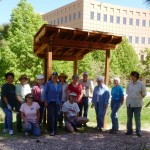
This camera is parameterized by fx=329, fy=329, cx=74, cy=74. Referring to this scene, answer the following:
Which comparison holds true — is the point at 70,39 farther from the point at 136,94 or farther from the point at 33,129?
the point at 33,129

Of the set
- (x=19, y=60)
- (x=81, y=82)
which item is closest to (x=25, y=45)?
(x=19, y=60)

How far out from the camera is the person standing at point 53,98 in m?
8.80

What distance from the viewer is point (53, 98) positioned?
29.0 ft

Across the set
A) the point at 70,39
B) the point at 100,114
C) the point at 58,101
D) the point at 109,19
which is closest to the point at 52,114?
the point at 58,101

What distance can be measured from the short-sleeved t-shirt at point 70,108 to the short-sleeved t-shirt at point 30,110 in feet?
2.76

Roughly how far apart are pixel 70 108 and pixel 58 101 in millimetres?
560

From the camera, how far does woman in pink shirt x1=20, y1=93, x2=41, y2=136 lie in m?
8.66

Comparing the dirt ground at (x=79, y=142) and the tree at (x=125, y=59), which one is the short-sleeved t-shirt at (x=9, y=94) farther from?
the tree at (x=125, y=59)

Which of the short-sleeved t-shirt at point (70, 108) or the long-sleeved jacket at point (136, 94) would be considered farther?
the short-sleeved t-shirt at point (70, 108)

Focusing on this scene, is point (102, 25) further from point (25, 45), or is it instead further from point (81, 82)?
point (81, 82)

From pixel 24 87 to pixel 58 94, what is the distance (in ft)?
3.39

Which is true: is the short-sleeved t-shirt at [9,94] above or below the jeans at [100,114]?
above

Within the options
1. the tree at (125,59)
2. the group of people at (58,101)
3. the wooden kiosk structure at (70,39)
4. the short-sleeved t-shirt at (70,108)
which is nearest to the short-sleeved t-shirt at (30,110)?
the group of people at (58,101)

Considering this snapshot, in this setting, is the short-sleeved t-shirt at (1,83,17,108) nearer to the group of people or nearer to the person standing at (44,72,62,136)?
the group of people
